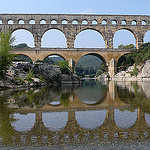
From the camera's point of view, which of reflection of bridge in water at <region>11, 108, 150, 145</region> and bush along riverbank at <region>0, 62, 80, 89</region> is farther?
bush along riverbank at <region>0, 62, 80, 89</region>

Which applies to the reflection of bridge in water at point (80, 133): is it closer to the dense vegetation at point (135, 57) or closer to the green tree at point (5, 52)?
the green tree at point (5, 52)

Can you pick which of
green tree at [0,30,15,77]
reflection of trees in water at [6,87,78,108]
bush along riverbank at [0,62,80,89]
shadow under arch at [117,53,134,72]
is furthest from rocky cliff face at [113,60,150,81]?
reflection of trees in water at [6,87,78,108]

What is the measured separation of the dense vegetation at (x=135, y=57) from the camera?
1486 inches

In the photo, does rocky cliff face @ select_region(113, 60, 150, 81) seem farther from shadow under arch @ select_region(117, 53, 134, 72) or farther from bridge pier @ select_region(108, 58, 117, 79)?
shadow under arch @ select_region(117, 53, 134, 72)

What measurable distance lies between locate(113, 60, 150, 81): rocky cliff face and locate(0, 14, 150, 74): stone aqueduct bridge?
115 inches

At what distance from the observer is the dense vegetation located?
124 ft

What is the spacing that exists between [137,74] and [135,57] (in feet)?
15.1

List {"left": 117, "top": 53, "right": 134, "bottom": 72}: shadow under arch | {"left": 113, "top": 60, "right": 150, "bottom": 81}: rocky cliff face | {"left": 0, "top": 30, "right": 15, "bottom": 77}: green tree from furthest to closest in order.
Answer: {"left": 117, "top": 53, "right": 134, "bottom": 72}: shadow under arch, {"left": 113, "top": 60, "right": 150, "bottom": 81}: rocky cliff face, {"left": 0, "top": 30, "right": 15, "bottom": 77}: green tree

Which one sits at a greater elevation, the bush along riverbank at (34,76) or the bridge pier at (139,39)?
the bridge pier at (139,39)

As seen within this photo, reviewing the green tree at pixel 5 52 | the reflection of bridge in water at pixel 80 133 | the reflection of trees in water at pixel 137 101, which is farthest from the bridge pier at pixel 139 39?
the reflection of bridge in water at pixel 80 133

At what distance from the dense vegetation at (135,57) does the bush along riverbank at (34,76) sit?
53.0 feet

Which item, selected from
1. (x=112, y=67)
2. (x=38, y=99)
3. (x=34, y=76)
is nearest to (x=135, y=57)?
(x=112, y=67)

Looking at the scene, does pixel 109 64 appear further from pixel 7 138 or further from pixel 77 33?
pixel 7 138

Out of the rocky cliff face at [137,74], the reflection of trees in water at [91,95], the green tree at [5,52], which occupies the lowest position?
the reflection of trees in water at [91,95]
